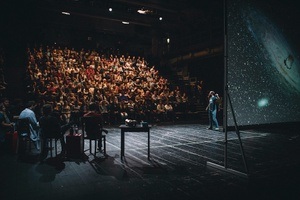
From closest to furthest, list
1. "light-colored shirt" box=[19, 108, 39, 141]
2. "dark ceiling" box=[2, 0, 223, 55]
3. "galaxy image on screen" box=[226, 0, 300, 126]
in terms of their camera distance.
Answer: "galaxy image on screen" box=[226, 0, 300, 126] < "light-colored shirt" box=[19, 108, 39, 141] < "dark ceiling" box=[2, 0, 223, 55]

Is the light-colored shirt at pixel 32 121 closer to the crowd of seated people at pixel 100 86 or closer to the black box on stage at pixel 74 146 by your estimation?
the black box on stage at pixel 74 146

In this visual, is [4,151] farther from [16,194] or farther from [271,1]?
[271,1]

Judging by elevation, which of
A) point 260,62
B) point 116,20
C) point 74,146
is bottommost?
point 74,146

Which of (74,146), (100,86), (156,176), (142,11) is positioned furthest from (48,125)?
(142,11)

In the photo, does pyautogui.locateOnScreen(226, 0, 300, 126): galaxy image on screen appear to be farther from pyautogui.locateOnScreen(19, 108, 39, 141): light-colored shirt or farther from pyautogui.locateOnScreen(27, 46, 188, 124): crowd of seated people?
pyautogui.locateOnScreen(27, 46, 188, 124): crowd of seated people

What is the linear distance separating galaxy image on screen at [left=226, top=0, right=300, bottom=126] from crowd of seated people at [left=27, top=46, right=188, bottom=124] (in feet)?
22.1

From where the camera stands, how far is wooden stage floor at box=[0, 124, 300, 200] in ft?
9.21

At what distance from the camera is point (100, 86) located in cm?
1120

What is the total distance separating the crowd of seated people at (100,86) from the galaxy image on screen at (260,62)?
6742mm

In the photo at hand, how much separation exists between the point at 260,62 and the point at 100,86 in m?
8.79

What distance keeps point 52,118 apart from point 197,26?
564 inches

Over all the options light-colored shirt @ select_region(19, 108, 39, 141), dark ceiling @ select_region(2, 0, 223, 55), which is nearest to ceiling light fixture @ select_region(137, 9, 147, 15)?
dark ceiling @ select_region(2, 0, 223, 55)

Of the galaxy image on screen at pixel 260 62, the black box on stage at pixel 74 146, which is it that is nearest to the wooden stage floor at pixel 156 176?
the black box on stage at pixel 74 146

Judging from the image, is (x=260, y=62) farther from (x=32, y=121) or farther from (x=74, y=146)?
(x=32, y=121)
